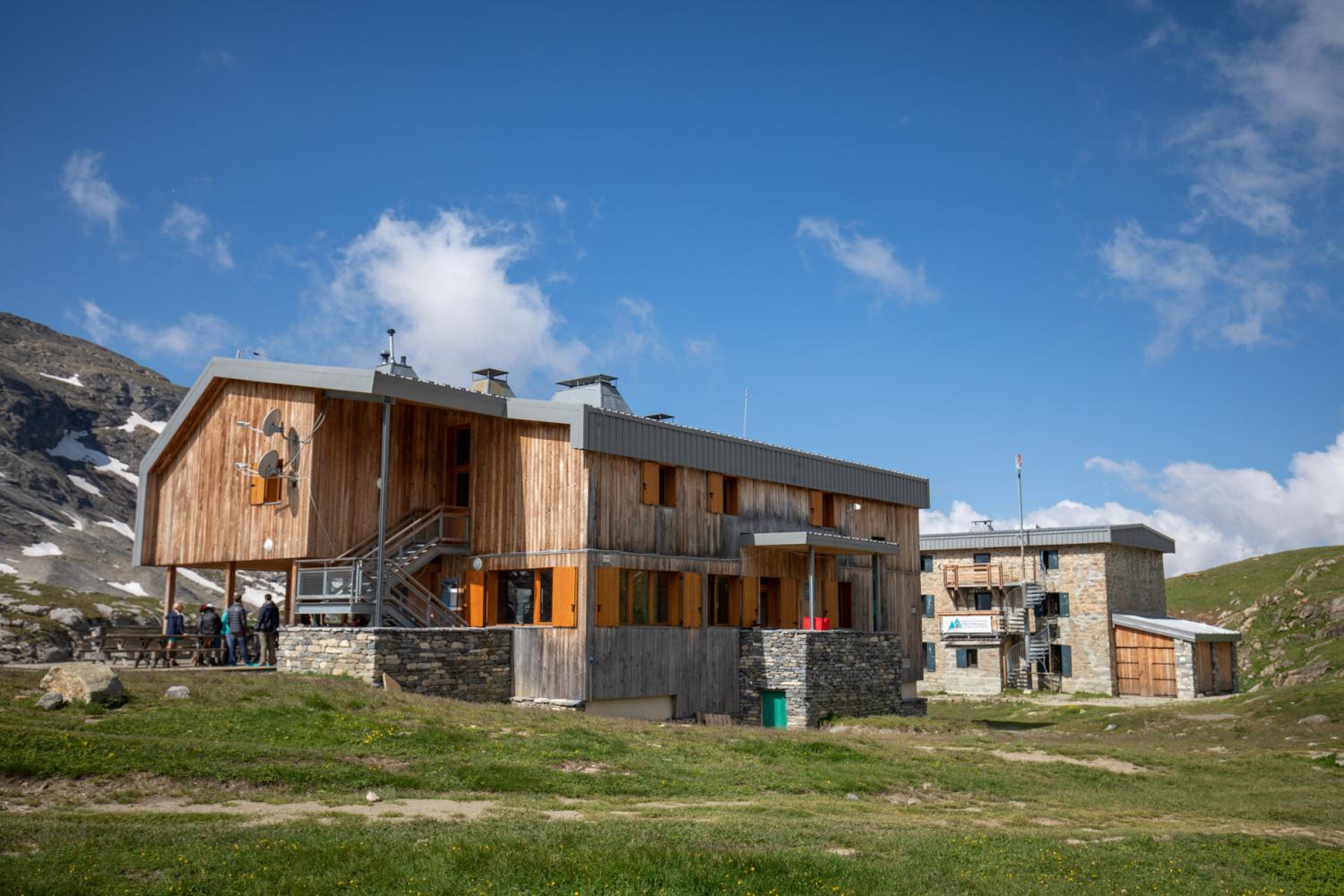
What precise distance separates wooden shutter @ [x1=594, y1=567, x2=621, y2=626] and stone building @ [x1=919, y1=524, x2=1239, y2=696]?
2328 cm

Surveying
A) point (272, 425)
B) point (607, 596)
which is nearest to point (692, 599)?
point (607, 596)

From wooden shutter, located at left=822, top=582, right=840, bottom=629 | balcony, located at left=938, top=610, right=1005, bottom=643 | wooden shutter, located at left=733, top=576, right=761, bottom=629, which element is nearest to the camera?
wooden shutter, located at left=733, top=576, right=761, bottom=629

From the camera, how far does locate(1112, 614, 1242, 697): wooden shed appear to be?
150 ft

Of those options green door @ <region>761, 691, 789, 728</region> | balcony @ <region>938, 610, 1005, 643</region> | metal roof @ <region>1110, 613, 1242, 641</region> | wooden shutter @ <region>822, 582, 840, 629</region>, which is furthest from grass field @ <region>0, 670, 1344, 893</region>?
balcony @ <region>938, 610, 1005, 643</region>

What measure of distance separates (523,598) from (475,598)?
1446 mm

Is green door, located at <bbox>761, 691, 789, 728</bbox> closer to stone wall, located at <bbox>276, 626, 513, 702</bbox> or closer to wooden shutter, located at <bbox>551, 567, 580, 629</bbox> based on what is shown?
wooden shutter, located at <bbox>551, 567, 580, 629</bbox>

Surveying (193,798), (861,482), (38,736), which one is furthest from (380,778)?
(861,482)

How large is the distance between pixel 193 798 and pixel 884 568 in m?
27.1

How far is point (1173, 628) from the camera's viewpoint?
4641 centimetres

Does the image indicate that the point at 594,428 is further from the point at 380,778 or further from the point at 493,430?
the point at 380,778

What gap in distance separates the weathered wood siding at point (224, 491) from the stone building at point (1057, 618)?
93.6 ft

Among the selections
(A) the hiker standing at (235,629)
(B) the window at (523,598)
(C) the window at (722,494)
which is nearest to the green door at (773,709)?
(C) the window at (722,494)

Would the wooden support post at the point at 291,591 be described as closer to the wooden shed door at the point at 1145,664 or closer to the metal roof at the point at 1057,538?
the metal roof at the point at 1057,538

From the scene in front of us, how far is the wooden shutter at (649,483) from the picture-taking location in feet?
91.8
